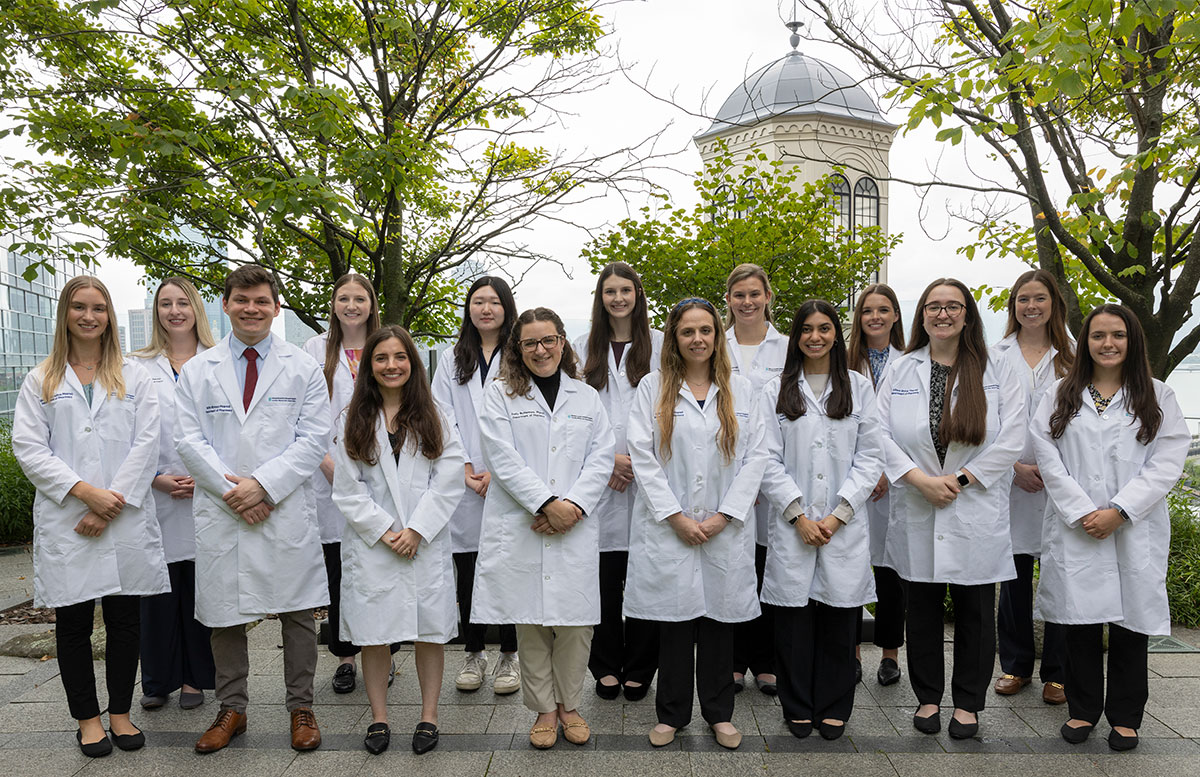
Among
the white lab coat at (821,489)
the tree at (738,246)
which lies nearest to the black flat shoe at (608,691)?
the white lab coat at (821,489)

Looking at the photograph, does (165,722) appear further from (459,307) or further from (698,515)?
(459,307)

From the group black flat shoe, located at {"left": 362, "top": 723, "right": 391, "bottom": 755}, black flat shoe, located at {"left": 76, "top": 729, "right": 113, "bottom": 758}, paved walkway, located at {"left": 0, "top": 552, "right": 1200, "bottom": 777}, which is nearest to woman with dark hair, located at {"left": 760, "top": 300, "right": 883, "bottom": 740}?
paved walkway, located at {"left": 0, "top": 552, "right": 1200, "bottom": 777}

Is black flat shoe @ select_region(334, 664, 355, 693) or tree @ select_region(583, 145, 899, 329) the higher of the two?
tree @ select_region(583, 145, 899, 329)

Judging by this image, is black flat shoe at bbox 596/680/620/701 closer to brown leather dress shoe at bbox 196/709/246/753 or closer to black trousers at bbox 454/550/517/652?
black trousers at bbox 454/550/517/652

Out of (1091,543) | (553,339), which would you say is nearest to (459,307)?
(553,339)

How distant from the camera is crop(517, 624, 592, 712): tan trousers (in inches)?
148

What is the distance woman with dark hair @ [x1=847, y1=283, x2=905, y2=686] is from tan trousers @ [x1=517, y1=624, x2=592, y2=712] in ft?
5.00

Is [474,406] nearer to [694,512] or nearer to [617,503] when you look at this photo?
[617,503]

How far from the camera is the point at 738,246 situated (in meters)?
11.6

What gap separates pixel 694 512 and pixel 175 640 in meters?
2.82

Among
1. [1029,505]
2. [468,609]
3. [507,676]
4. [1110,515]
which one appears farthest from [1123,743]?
[468,609]

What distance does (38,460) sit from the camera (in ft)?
11.9

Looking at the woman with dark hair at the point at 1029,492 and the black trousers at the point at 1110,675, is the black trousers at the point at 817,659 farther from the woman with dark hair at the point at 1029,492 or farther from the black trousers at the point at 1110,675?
the woman with dark hair at the point at 1029,492

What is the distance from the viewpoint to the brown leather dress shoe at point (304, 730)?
3.74 meters
